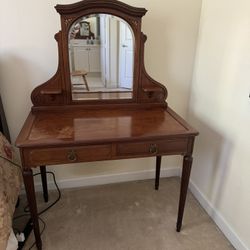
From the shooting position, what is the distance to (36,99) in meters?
1.57

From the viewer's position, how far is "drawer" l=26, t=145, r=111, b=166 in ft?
3.95

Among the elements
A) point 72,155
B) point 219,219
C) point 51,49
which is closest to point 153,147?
point 72,155

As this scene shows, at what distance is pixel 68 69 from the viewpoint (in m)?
1.54

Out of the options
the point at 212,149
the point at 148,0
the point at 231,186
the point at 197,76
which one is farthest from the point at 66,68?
the point at 231,186

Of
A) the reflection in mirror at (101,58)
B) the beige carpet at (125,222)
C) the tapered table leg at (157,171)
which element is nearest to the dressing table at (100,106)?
the reflection in mirror at (101,58)

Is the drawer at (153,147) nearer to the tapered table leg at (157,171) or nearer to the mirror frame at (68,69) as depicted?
the mirror frame at (68,69)

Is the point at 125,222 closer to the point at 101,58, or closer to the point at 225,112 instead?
the point at 225,112

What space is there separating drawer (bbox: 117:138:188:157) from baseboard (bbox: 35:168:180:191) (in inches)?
32.3

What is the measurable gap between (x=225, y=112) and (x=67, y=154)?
101 centimetres

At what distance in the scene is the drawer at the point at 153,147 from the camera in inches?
50.9

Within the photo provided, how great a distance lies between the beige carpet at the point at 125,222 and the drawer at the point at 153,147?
61cm

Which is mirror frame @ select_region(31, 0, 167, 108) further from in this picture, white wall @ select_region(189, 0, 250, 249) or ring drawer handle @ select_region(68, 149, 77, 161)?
ring drawer handle @ select_region(68, 149, 77, 161)

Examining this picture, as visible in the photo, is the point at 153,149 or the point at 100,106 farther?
the point at 100,106

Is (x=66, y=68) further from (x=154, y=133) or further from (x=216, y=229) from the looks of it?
(x=216, y=229)
